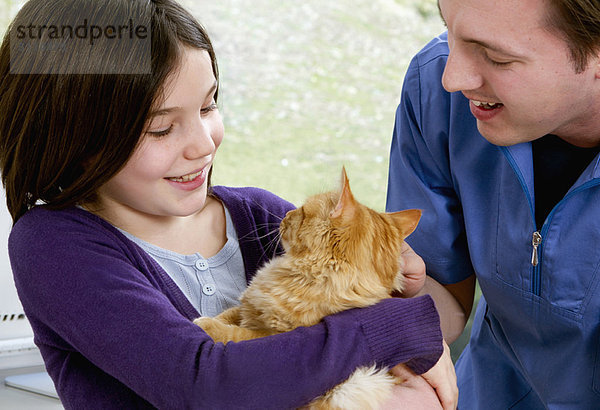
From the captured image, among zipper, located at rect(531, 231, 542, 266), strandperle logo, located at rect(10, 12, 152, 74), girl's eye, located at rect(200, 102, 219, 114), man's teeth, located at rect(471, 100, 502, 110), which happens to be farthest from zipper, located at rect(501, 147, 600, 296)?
strandperle logo, located at rect(10, 12, 152, 74)

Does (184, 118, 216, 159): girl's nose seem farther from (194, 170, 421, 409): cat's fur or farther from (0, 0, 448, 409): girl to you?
(194, 170, 421, 409): cat's fur

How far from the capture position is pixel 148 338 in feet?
3.27

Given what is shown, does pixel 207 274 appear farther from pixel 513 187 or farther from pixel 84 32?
pixel 513 187

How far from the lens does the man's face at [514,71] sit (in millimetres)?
1068

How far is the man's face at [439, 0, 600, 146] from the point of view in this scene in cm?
107

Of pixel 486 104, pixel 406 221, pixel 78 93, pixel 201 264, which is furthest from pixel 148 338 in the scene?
pixel 486 104

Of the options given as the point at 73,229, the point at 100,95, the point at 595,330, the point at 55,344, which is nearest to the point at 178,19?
the point at 100,95

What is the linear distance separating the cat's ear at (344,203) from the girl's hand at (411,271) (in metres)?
0.21

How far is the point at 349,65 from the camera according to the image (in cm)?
421

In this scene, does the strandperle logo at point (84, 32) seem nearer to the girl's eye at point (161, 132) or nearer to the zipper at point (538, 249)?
the girl's eye at point (161, 132)

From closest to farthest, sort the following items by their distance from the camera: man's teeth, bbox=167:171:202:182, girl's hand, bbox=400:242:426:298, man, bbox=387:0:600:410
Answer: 1. man, bbox=387:0:600:410
2. man's teeth, bbox=167:171:202:182
3. girl's hand, bbox=400:242:426:298

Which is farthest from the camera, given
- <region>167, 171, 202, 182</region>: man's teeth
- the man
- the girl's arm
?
<region>167, 171, 202, 182</region>: man's teeth

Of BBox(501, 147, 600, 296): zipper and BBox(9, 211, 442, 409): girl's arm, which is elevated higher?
BBox(501, 147, 600, 296): zipper

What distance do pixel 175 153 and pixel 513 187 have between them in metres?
0.65
